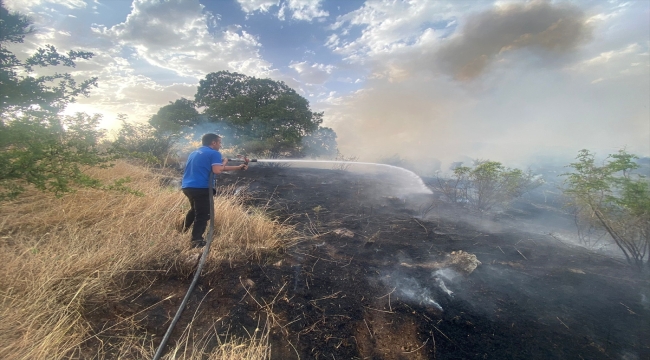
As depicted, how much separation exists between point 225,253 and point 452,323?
9.97 ft

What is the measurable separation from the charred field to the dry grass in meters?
0.27

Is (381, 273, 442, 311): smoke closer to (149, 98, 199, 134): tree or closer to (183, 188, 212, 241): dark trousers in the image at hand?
(183, 188, 212, 241): dark trousers

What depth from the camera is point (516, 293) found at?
123 inches

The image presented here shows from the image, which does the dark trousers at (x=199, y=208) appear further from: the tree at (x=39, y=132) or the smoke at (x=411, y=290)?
the smoke at (x=411, y=290)

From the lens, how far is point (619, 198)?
149 inches

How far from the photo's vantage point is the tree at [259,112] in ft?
52.1

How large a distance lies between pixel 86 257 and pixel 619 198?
758cm

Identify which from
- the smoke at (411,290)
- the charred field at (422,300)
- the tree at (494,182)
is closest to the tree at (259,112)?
the tree at (494,182)

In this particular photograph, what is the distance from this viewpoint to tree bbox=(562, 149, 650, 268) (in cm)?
354

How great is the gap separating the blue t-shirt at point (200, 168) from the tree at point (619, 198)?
6231 mm

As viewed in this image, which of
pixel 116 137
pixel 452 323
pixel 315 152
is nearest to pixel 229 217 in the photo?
pixel 452 323

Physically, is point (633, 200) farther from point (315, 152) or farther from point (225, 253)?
point (315, 152)

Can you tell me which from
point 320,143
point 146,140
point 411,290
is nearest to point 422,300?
point 411,290

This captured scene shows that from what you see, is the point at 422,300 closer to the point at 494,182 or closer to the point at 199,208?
the point at 199,208
